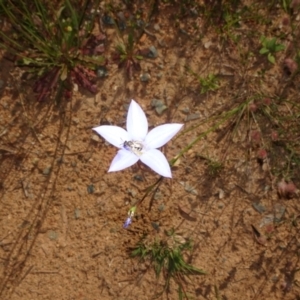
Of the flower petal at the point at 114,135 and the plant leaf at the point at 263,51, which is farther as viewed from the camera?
the plant leaf at the point at 263,51

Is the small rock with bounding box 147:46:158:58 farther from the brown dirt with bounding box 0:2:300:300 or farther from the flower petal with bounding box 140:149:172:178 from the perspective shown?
the flower petal with bounding box 140:149:172:178

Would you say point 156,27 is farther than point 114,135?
Yes

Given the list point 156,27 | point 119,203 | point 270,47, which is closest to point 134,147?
point 119,203

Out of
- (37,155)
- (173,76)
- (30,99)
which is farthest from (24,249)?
(173,76)

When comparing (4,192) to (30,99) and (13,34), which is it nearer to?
(30,99)

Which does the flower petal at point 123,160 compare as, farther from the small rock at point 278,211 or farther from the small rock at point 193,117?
the small rock at point 278,211

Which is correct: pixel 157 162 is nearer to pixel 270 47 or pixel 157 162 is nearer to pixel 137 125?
pixel 137 125

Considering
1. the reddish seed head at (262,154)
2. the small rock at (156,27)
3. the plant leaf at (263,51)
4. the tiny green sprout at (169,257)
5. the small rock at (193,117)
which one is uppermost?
the small rock at (156,27)

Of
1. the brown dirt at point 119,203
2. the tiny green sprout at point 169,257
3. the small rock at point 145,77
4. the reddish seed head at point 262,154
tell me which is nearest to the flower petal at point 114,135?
the brown dirt at point 119,203
